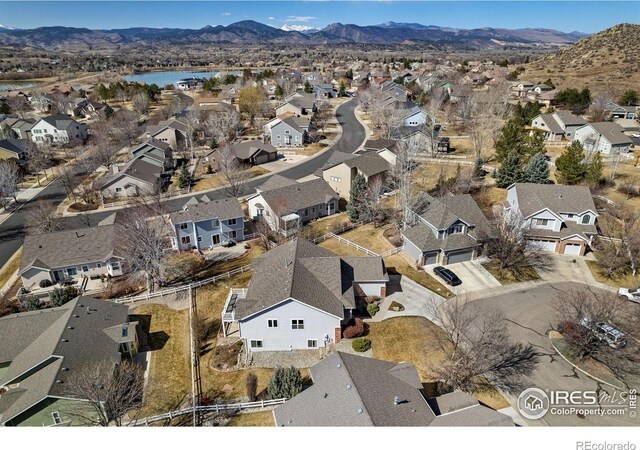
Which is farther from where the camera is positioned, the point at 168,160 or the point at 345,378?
the point at 168,160

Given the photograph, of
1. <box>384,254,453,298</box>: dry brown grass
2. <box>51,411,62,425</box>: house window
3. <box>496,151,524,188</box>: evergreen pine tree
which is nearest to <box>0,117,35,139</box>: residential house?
<box>51,411,62,425</box>: house window

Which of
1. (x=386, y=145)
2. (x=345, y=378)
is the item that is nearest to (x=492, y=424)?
(x=345, y=378)

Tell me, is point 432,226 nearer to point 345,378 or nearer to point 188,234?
point 345,378

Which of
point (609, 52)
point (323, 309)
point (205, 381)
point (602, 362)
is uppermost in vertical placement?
point (609, 52)

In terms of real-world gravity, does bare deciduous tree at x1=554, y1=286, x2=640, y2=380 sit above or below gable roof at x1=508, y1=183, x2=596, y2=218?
below

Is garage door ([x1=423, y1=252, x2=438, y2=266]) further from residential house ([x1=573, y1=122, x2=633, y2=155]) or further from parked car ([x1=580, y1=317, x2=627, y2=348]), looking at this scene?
residential house ([x1=573, y1=122, x2=633, y2=155])

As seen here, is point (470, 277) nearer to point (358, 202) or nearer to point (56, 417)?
point (358, 202)
